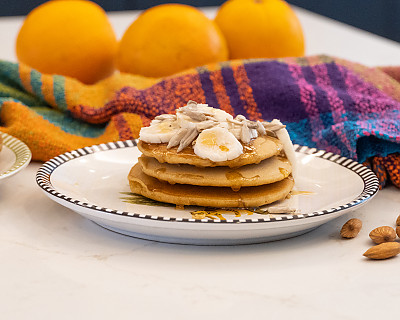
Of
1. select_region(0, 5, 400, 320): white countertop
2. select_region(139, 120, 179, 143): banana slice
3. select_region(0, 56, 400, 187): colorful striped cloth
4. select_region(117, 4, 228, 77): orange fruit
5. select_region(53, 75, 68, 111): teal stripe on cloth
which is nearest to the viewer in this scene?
select_region(0, 5, 400, 320): white countertop

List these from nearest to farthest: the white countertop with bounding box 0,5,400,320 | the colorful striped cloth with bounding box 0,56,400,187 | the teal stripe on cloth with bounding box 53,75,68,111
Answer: the white countertop with bounding box 0,5,400,320, the colorful striped cloth with bounding box 0,56,400,187, the teal stripe on cloth with bounding box 53,75,68,111

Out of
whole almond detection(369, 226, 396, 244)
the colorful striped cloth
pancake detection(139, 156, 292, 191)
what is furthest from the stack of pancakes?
the colorful striped cloth

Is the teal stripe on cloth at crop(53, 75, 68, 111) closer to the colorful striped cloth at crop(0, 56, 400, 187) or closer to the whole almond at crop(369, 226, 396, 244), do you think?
the colorful striped cloth at crop(0, 56, 400, 187)

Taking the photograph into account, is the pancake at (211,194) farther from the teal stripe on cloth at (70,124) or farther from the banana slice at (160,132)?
the teal stripe on cloth at (70,124)

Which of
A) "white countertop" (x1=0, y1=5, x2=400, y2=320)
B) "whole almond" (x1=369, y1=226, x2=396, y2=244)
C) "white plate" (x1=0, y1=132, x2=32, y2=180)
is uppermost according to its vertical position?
"whole almond" (x1=369, y1=226, x2=396, y2=244)

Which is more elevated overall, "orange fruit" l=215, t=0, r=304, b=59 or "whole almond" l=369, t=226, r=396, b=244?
"orange fruit" l=215, t=0, r=304, b=59

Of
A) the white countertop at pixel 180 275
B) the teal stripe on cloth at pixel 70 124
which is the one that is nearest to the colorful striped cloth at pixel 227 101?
the teal stripe on cloth at pixel 70 124
